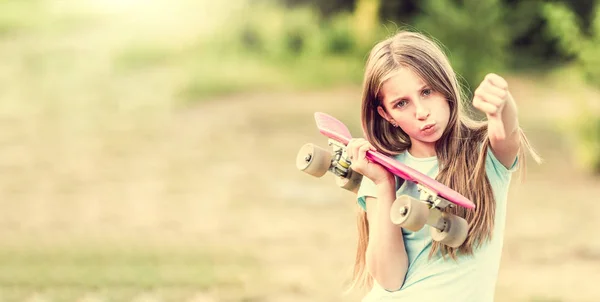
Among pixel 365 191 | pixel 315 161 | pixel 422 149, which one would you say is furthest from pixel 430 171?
pixel 315 161

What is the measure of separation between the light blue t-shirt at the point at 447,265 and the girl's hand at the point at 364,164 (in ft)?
0.29

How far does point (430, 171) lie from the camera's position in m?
2.33

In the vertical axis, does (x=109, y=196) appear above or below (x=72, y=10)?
below

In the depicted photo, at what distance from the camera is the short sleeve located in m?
2.33

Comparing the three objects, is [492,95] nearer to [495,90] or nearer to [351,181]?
[495,90]

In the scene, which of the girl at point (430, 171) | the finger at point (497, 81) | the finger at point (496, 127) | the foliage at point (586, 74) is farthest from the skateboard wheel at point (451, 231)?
the foliage at point (586, 74)

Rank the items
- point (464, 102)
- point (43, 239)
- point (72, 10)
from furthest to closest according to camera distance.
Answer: point (72, 10) → point (43, 239) → point (464, 102)

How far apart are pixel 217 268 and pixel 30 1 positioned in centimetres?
973

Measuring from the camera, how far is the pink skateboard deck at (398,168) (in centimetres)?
207

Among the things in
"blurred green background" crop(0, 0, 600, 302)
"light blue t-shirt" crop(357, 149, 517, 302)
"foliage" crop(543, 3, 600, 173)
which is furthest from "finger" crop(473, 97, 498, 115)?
"foliage" crop(543, 3, 600, 173)

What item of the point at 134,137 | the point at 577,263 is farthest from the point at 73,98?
the point at 577,263

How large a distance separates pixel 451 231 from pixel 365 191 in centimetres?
30

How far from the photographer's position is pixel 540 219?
6852 millimetres

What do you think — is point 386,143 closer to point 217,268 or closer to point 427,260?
point 427,260
